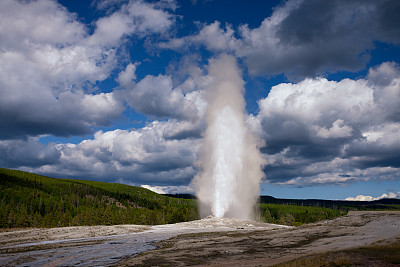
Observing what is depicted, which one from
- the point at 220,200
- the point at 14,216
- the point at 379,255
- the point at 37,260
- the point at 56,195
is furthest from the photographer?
the point at 56,195

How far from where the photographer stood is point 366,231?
112 ft

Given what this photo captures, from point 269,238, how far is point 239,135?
48.4 metres

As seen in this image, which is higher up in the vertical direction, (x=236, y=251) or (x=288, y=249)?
(x=288, y=249)

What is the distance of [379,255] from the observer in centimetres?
2045

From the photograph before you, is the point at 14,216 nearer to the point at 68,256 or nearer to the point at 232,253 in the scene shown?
the point at 68,256

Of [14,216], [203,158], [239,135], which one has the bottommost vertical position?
[14,216]

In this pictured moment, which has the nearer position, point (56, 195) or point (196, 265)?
point (196, 265)

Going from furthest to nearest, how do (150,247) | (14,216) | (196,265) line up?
(14,216), (150,247), (196,265)

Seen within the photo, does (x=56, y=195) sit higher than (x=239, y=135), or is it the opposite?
(x=239, y=135)

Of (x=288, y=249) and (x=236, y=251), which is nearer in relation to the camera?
(x=288, y=249)

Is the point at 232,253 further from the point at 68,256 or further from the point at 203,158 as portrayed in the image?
the point at 203,158

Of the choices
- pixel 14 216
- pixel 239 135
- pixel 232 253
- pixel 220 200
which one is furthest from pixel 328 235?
pixel 14 216

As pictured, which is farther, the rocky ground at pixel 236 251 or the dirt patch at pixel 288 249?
the rocky ground at pixel 236 251

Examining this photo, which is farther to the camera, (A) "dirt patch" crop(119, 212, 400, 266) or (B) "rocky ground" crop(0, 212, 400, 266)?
(B) "rocky ground" crop(0, 212, 400, 266)
